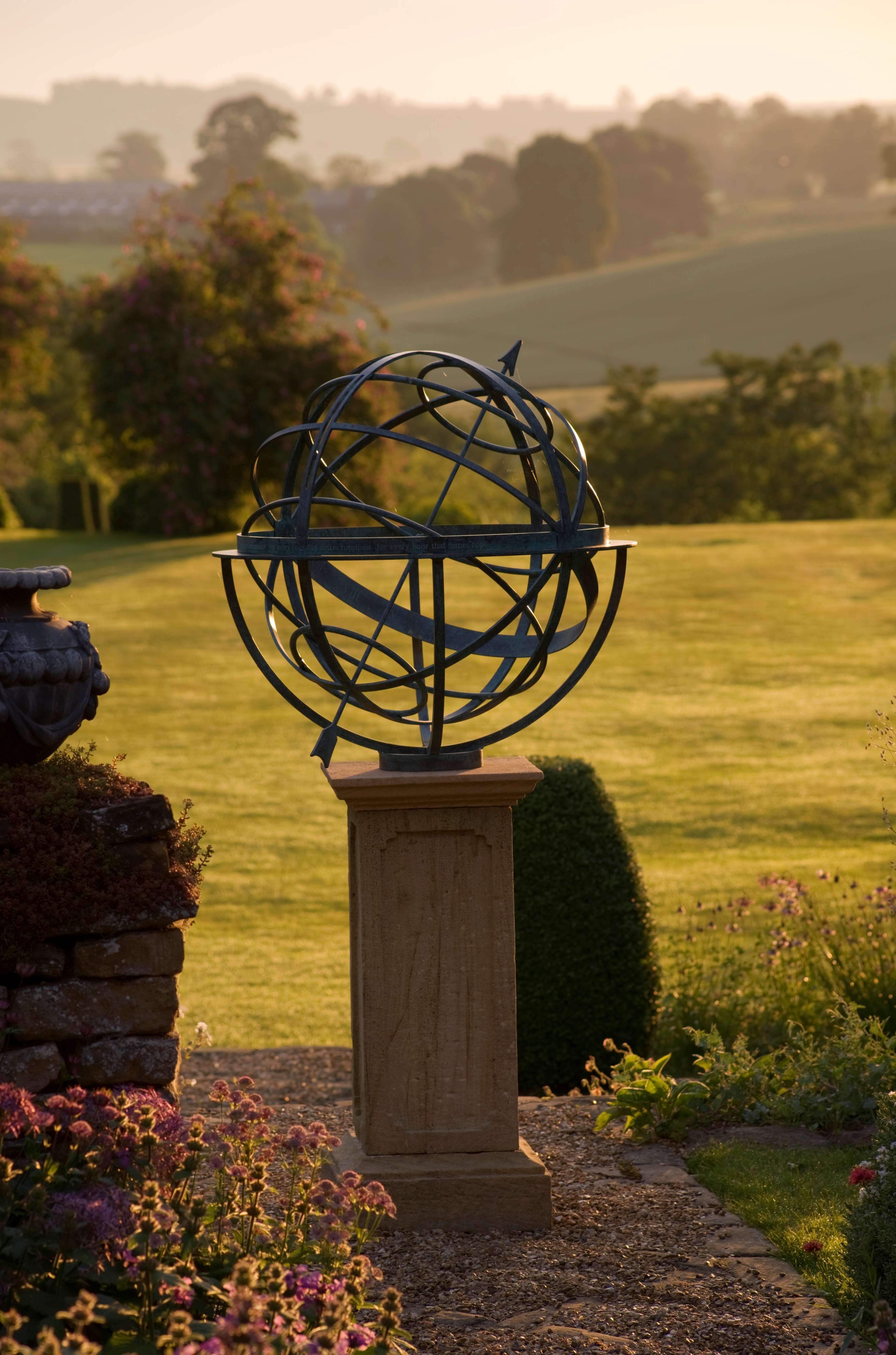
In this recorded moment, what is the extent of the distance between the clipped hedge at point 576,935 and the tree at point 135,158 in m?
164

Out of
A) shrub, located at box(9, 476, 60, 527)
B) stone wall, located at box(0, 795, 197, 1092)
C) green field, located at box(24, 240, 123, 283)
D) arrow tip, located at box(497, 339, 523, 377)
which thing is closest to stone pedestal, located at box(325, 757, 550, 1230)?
stone wall, located at box(0, 795, 197, 1092)

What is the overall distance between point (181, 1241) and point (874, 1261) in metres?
1.73

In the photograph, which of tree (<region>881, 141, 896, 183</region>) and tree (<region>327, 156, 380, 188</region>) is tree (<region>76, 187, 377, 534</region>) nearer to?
tree (<region>881, 141, 896, 183</region>)

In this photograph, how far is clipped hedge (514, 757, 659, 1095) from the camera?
216 inches

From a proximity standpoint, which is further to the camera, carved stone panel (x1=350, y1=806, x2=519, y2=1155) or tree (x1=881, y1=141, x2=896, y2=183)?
tree (x1=881, y1=141, x2=896, y2=183)

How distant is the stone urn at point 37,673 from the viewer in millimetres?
4180

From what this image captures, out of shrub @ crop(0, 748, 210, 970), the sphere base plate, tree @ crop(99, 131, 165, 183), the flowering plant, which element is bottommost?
the flowering plant

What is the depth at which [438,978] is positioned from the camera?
4.20 meters

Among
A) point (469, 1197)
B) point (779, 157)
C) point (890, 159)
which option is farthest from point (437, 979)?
point (779, 157)

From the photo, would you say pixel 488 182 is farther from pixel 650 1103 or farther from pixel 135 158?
pixel 650 1103

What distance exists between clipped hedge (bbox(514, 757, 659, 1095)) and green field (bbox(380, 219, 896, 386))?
53823mm

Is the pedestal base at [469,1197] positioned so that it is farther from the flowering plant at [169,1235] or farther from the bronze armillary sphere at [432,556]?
the bronze armillary sphere at [432,556]

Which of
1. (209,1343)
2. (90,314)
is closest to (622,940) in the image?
(209,1343)

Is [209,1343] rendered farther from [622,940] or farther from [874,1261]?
[622,940]
